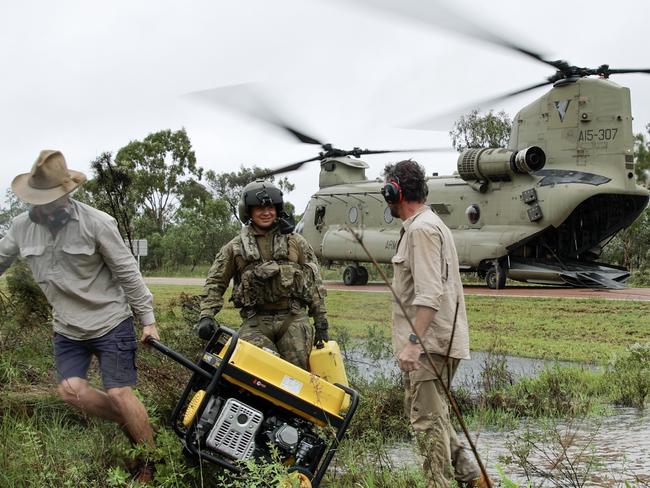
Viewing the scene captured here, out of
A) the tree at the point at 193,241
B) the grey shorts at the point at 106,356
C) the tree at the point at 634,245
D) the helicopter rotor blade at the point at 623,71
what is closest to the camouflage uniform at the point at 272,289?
the grey shorts at the point at 106,356

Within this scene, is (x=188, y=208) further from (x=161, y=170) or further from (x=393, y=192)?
(x=393, y=192)

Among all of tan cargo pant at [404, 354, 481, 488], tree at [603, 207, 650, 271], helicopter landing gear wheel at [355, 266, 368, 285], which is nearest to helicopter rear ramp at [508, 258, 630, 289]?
helicopter landing gear wheel at [355, 266, 368, 285]

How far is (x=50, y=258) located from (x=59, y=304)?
0.28 meters

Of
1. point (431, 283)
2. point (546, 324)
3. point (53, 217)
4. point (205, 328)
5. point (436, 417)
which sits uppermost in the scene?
point (53, 217)

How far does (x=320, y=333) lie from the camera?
5.35m

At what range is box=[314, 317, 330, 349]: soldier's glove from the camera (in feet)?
17.2

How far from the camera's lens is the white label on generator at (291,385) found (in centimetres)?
409

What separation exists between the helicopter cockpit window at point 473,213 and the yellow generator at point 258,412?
15834 mm

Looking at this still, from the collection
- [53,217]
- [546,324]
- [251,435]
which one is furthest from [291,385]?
[546,324]

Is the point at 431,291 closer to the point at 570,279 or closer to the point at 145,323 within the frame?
the point at 145,323

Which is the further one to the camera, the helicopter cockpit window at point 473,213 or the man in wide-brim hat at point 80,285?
the helicopter cockpit window at point 473,213

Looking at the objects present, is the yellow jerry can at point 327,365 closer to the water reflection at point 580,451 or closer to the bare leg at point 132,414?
the water reflection at point 580,451

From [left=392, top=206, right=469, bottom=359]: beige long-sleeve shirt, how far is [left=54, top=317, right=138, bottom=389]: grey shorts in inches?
63.9

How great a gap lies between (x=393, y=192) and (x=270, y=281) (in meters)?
1.53
